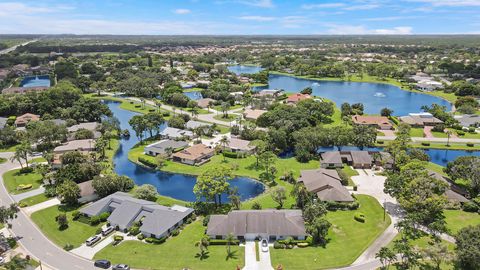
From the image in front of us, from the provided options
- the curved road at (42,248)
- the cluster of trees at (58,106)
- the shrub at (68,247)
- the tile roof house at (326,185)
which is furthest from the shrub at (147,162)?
the cluster of trees at (58,106)

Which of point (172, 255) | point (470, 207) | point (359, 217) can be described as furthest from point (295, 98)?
point (172, 255)

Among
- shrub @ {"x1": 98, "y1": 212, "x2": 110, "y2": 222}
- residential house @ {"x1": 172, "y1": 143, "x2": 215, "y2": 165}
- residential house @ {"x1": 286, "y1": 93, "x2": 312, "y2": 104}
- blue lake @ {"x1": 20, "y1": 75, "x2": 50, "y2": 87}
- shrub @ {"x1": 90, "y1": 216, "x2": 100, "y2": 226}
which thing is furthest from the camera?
blue lake @ {"x1": 20, "y1": 75, "x2": 50, "y2": 87}

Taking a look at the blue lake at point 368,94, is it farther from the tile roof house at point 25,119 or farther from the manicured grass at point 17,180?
the manicured grass at point 17,180

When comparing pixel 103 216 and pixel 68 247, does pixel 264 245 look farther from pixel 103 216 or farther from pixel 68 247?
pixel 68 247

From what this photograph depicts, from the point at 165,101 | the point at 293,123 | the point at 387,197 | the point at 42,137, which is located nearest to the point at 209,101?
the point at 165,101

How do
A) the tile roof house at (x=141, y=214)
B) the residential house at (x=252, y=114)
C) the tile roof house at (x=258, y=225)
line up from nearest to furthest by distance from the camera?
the tile roof house at (x=258, y=225), the tile roof house at (x=141, y=214), the residential house at (x=252, y=114)

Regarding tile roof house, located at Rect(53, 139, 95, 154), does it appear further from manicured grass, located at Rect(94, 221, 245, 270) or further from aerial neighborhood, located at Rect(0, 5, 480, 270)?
manicured grass, located at Rect(94, 221, 245, 270)

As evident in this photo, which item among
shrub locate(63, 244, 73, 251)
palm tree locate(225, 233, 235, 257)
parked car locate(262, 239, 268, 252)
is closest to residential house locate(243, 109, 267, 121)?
parked car locate(262, 239, 268, 252)
